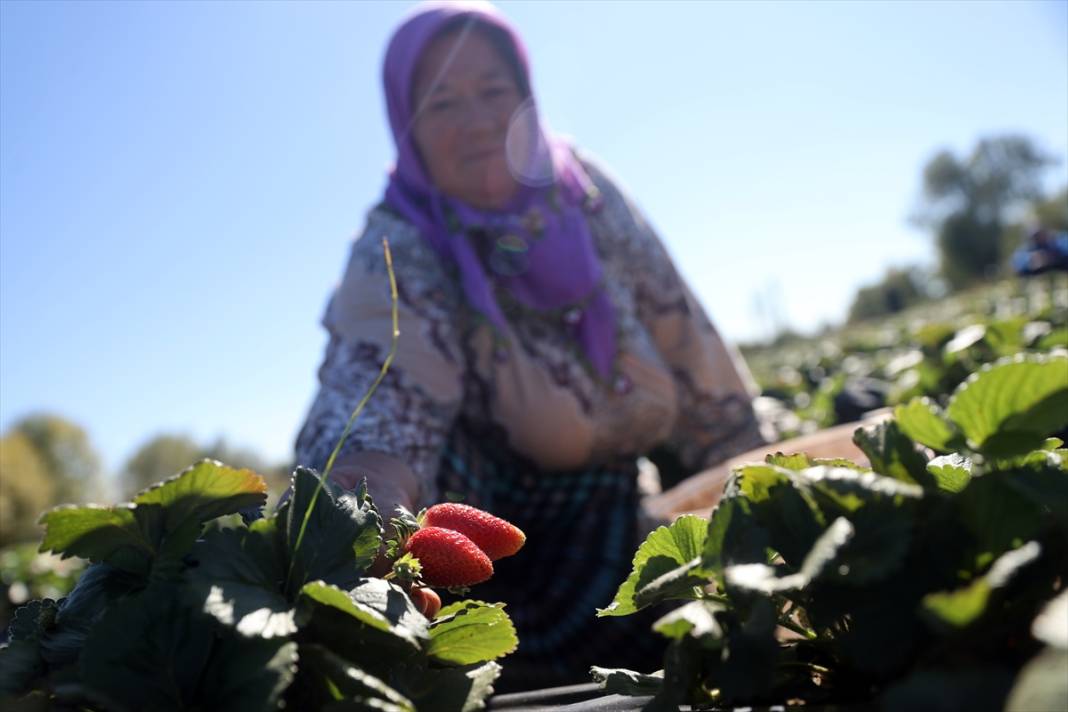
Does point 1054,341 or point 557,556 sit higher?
point 1054,341

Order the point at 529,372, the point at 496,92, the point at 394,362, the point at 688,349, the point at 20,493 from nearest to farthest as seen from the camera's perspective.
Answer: the point at 394,362
the point at 529,372
the point at 496,92
the point at 688,349
the point at 20,493

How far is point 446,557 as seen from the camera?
0.73 m

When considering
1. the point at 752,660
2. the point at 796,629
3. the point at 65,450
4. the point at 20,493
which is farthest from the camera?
the point at 65,450

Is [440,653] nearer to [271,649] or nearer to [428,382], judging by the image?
[271,649]

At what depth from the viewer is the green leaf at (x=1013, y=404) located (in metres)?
0.53

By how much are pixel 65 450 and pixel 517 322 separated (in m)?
18.1

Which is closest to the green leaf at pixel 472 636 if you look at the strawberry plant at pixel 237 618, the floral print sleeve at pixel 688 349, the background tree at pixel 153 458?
the strawberry plant at pixel 237 618

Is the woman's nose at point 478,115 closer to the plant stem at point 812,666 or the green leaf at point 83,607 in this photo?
the green leaf at point 83,607

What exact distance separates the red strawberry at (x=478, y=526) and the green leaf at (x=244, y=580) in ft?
0.73

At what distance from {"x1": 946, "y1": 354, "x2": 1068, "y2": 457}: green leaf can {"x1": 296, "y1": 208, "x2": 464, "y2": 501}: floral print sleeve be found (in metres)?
1.14

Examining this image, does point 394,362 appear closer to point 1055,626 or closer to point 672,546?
point 672,546

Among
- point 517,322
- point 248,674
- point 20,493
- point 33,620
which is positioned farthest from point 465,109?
point 20,493

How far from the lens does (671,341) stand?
2.83 m

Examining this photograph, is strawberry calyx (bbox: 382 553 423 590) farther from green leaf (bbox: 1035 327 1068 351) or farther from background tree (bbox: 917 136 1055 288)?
background tree (bbox: 917 136 1055 288)
